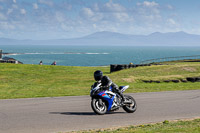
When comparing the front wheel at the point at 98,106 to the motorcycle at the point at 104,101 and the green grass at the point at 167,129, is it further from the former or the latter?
the green grass at the point at 167,129

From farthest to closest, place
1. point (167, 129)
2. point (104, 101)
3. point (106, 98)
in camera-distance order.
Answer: point (104, 101) → point (106, 98) → point (167, 129)

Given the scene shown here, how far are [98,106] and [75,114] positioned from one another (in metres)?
0.84

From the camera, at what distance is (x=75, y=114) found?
11195mm

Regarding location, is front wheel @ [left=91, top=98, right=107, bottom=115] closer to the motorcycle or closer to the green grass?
the motorcycle

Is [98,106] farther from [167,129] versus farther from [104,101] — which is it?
[167,129]

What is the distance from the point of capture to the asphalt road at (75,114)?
9.12 metres

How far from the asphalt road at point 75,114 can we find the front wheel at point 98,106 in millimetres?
184

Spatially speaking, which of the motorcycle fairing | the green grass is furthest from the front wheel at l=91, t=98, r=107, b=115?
the green grass

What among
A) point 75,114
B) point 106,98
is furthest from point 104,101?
point 75,114

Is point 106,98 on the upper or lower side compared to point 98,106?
upper

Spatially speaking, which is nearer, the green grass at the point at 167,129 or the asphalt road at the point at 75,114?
the green grass at the point at 167,129

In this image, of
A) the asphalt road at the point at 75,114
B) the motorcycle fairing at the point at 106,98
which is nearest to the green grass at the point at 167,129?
the asphalt road at the point at 75,114

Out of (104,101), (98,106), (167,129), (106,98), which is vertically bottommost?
(167,129)

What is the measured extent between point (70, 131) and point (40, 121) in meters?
1.67
